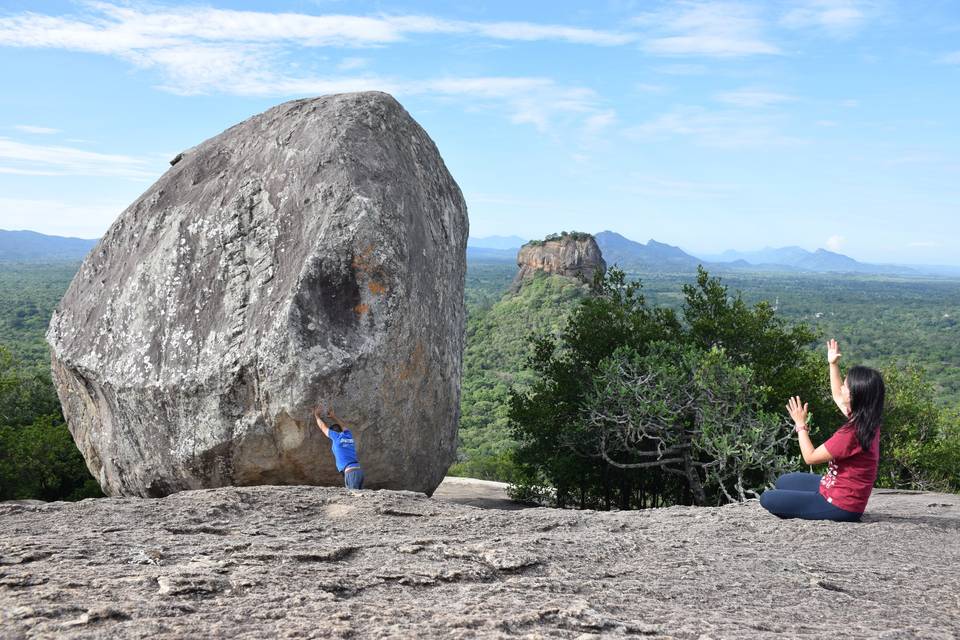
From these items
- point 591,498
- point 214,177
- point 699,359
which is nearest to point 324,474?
point 214,177

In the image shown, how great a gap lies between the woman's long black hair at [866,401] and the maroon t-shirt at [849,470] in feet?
0.23

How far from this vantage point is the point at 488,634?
3.43 m

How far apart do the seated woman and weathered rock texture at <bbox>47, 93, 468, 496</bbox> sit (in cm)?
418

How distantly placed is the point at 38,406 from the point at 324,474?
1586 centimetres

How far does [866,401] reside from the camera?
20.6 feet

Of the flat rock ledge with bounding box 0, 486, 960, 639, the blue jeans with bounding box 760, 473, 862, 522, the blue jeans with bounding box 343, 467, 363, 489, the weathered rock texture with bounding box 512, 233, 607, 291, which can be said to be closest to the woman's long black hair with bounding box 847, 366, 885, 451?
the blue jeans with bounding box 760, 473, 862, 522

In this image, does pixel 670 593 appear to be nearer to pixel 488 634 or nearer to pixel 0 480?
pixel 488 634

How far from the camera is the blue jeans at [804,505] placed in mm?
6660

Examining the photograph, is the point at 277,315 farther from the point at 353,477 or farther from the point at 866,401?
the point at 866,401

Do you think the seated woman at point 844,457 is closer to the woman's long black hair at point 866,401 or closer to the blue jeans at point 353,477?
the woman's long black hair at point 866,401

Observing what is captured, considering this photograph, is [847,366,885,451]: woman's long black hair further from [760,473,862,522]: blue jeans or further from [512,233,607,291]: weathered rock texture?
[512,233,607,291]: weathered rock texture

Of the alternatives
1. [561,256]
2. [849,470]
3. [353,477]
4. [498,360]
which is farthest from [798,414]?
[561,256]

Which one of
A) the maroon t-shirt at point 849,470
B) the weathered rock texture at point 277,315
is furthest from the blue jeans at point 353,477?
the maroon t-shirt at point 849,470

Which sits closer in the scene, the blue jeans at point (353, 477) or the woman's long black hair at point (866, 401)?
the woman's long black hair at point (866, 401)
